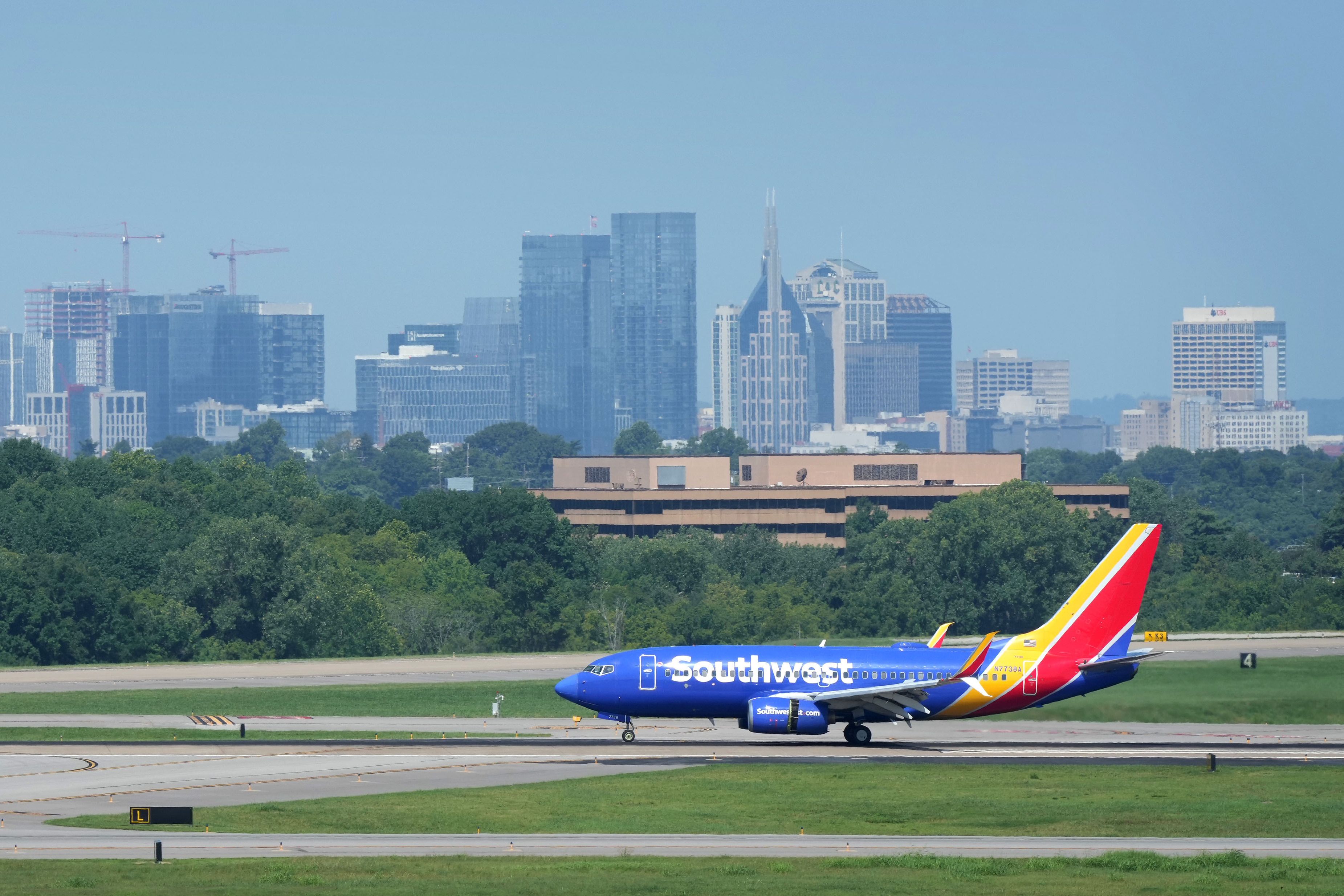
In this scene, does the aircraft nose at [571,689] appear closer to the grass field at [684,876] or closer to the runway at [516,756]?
the runway at [516,756]

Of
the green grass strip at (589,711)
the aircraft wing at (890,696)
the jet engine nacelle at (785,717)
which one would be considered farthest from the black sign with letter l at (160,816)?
the green grass strip at (589,711)

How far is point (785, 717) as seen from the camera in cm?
6762

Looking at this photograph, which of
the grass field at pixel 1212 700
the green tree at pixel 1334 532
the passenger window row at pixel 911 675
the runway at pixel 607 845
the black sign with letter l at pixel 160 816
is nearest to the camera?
the runway at pixel 607 845

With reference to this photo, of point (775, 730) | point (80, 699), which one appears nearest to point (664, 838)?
point (775, 730)

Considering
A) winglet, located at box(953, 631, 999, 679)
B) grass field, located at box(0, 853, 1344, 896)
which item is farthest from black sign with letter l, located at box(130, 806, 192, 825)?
winglet, located at box(953, 631, 999, 679)

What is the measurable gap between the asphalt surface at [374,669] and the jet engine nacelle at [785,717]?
2713 centimetres

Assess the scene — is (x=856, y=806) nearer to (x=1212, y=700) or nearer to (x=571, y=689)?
(x=571, y=689)

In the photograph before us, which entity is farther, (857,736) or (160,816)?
(857,736)

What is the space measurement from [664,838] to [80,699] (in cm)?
4770

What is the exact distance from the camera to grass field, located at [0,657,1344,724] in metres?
76.3

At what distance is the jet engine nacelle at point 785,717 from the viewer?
67.6m

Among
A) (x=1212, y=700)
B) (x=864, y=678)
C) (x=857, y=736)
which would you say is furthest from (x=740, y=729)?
(x=1212, y=700)

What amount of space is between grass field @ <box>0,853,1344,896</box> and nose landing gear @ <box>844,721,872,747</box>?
23.8m

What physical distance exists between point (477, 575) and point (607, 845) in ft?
362
